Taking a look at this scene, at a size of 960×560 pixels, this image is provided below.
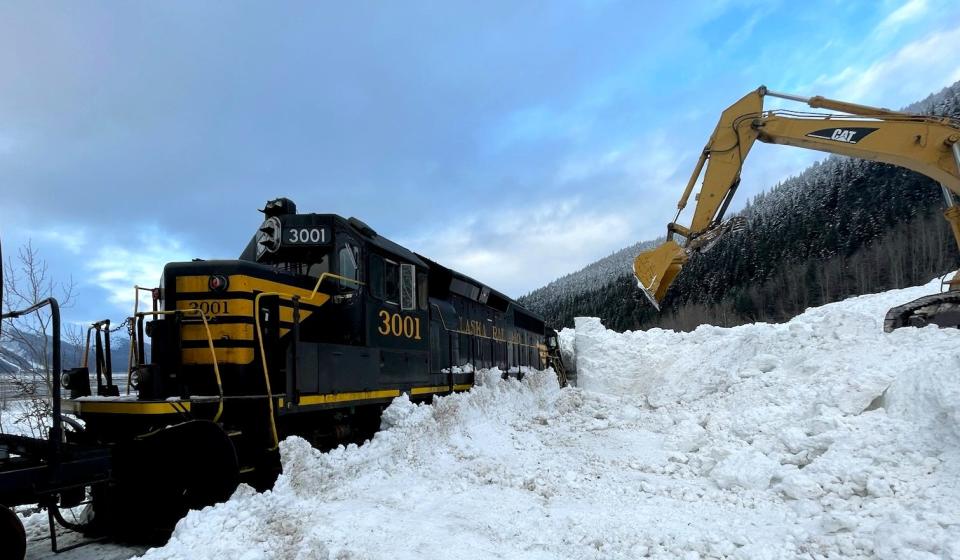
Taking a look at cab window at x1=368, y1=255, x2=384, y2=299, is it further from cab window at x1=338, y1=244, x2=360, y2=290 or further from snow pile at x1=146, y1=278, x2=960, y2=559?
snow pile at x1=146, y1=278, x2=960, y2=559

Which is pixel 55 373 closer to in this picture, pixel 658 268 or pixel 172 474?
pixel 172 474

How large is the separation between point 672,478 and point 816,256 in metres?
70.4

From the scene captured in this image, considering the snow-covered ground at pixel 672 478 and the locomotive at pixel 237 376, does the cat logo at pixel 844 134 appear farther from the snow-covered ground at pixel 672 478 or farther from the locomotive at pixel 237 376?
the locomotive at pixel 237 376

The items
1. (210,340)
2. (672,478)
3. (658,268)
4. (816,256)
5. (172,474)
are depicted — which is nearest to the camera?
(172,474)

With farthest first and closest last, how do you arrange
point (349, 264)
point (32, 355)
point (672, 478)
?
point (32, 355), point (349, 264), point (672, 478)

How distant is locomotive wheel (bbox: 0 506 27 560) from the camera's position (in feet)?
11.3

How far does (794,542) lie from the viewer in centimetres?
410

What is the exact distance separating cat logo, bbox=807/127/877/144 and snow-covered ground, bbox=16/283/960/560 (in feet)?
11.1

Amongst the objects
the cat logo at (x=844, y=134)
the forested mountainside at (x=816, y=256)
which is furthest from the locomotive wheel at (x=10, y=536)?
the forested mountainside at (x=816, y=256)

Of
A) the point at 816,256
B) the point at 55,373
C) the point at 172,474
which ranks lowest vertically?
the point at 172,474

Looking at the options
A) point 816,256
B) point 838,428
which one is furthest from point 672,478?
point 816,256

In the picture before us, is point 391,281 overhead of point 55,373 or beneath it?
overhead

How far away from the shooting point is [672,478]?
20.2ft

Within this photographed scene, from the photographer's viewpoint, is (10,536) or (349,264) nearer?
(10,536)
